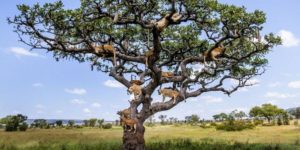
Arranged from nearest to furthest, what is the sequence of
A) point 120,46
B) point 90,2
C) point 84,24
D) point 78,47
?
point 90,2, point 84,24, point 78,47, point 120,46

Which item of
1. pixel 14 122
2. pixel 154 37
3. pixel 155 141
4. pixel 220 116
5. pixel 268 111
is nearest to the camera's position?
pixel 154 37

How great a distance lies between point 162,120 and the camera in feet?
449

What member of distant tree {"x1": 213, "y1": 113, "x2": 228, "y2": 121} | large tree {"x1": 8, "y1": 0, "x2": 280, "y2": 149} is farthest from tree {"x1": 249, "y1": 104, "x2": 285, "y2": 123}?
large tree {"x1": 8, "y1": 0, "x2": 280, "y2": 149}

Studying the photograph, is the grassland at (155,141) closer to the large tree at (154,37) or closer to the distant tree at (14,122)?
the large tree at (154,37)

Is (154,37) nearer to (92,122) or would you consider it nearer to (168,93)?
(168,93)

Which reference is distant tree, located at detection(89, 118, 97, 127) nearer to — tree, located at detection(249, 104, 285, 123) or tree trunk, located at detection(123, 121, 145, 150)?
tree, located at detection(249, 104, 285, 123)

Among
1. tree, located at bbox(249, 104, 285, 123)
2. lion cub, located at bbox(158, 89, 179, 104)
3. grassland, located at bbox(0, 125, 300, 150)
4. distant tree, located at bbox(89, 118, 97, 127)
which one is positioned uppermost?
tree, located at bbox(249, 104, 285, 123)

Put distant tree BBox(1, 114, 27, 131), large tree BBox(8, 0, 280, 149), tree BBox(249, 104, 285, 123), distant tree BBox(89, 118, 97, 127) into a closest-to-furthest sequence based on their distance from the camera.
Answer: large tree BBox(8, 0, 280, 149), distant tree BBox(1, 114, 27, 131), distant tree BBox(89, 118, 97, 127), tree BBox(249, 104, 285, 123)

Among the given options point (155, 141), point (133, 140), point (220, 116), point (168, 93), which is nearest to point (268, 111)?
point (220, 116)

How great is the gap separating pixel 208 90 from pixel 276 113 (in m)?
89.7

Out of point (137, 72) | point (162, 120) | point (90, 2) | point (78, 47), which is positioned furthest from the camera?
point (162, 120)

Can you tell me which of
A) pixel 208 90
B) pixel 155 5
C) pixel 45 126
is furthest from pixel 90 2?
pixel 45 126

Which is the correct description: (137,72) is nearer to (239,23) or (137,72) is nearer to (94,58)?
(94,58)

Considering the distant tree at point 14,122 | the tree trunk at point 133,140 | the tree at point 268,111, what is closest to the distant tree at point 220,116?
the tree at point 268,111
